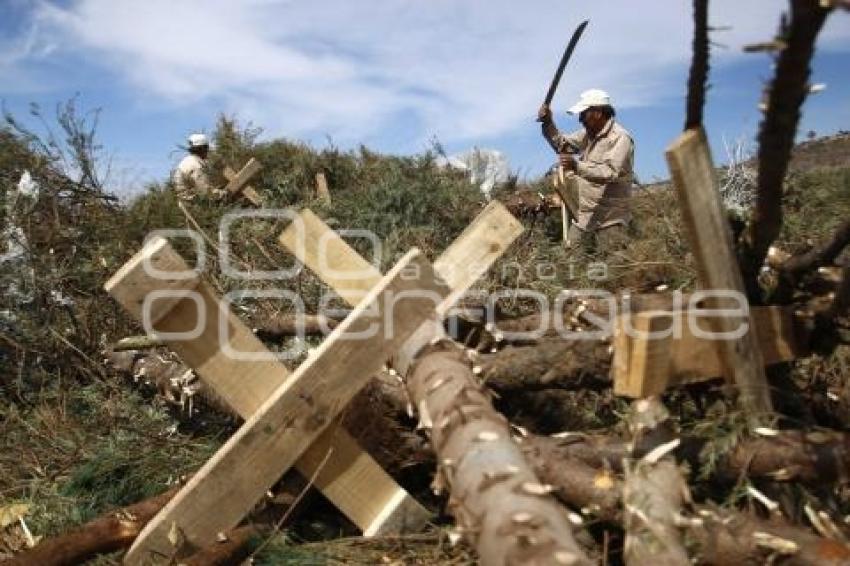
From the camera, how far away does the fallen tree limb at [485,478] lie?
5.48 feet

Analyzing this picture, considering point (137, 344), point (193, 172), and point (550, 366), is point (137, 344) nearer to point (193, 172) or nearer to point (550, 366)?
point (550, 366)

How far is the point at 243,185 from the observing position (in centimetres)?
919

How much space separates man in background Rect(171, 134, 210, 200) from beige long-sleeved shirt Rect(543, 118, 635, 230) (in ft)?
15.3

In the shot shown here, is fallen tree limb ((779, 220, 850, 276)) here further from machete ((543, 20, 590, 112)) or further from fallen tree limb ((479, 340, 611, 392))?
machete ((543, 20, 590, 112))

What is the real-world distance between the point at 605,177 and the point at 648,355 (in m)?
4.70

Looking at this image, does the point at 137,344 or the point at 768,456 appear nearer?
the point at 768,456

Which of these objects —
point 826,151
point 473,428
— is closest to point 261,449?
point 473,428

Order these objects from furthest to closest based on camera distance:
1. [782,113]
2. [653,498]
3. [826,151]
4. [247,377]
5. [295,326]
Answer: [826,151] → [295,326] → [247,377] → [653,498] → [782,113]

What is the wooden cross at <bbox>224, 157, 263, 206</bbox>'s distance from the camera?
29.9 ft

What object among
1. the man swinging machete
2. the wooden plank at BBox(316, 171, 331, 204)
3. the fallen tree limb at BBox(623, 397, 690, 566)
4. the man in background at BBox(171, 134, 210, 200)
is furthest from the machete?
the fallen tree limb at BBox(623, 397, 690, 566)

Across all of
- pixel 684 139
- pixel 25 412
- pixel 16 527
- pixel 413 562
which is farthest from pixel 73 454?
pixel 684 139

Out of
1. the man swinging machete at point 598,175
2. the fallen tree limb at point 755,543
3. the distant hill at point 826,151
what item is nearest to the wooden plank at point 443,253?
the fallen tree limb at point 755,543

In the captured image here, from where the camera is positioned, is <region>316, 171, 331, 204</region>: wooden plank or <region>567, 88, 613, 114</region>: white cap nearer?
<region>567, 88, 613, 114</region>: white cap

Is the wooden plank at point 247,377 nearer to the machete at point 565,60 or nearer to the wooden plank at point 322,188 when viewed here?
the machete at point 565,60
